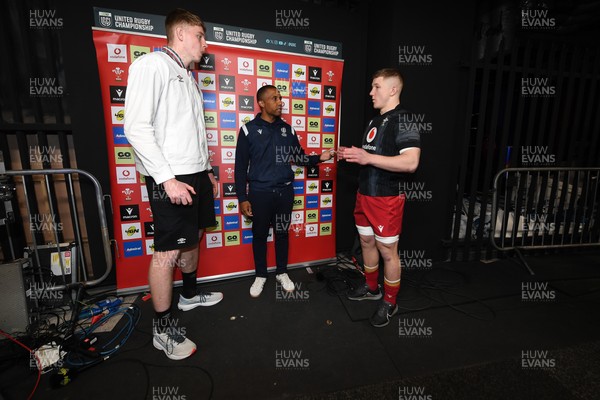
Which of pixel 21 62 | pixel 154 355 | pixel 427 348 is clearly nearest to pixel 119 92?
pixel 21 62

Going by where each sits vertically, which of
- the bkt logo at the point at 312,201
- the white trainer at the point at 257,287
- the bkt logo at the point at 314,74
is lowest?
the white trainer at the point at 257,287

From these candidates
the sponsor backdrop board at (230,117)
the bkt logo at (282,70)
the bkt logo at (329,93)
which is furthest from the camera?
the bkt logo at (329,93)

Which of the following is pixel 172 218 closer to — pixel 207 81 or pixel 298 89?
pixel 207 81

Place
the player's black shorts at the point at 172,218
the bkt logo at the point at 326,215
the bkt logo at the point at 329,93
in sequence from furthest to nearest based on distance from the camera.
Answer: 1. the bkt logo at the point at 326,215
2. the bkt logo at the point at 329,93
3. the player's black shorts at the point at 172,218

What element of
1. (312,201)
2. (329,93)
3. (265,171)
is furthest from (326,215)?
(329,93)

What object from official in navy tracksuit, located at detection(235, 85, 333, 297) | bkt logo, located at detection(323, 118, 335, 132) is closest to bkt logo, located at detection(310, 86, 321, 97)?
bkt logo, located at detection(323, 118, 335, 132)

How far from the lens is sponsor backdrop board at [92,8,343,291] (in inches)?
87.5

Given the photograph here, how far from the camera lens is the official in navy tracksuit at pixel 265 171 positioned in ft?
7.77

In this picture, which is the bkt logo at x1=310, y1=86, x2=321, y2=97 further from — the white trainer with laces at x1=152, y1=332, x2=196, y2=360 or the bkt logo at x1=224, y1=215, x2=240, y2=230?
the white trainer with laces at x1=152, y1=332, x2=196, y2=360

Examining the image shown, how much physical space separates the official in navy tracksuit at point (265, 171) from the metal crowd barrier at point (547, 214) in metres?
2.43

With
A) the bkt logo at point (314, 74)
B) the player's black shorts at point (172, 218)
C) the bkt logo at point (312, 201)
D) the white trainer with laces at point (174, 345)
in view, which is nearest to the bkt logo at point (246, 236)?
the bkt logo at point (312, 201)

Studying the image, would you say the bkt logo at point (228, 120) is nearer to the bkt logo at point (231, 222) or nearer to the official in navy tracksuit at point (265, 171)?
the official in navy tracksuit at point (265, 171)

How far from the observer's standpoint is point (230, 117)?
8.40 ft

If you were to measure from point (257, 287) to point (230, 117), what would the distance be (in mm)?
1626
